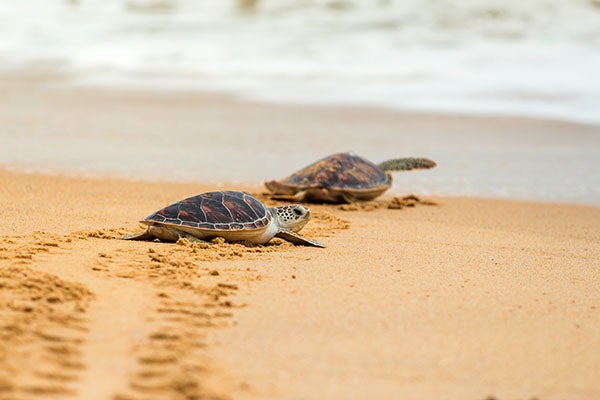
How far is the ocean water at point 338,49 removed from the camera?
15.4m

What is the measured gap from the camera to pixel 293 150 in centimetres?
1075

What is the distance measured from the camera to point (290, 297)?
14.8ft

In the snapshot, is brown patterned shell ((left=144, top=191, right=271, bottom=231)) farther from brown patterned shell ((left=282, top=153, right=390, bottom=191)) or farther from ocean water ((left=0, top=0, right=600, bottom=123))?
ocean water ((left=0, top=0, right=600, bottom=123))

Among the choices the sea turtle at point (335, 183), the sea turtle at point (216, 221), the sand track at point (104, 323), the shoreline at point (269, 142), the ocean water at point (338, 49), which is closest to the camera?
the sand track at point (104, 323)

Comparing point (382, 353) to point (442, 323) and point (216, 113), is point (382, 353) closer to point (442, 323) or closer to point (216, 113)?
point (442, 323)

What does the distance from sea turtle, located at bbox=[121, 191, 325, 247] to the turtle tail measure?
3.10 metres

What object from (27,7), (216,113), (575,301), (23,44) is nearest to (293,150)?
(216,113)

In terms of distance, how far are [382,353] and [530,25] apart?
1963 centimetres

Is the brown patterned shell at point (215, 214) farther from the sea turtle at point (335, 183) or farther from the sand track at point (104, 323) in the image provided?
the sea turtle at point (335, 183)

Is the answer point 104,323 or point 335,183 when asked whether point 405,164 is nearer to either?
point 335,183

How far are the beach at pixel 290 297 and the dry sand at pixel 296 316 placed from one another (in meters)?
0.01

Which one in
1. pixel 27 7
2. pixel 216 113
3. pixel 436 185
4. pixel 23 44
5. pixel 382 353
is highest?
pixel 27 7

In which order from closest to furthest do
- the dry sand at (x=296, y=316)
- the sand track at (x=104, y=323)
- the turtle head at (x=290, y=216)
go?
the sand track at (x=104, y=323)
the dry sand at (x=296, y=316)
the turtle head at (x=290, y=216)

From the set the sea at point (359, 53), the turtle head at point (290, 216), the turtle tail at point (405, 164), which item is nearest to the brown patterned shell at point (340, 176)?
the turtle tail at point (405, 164)
